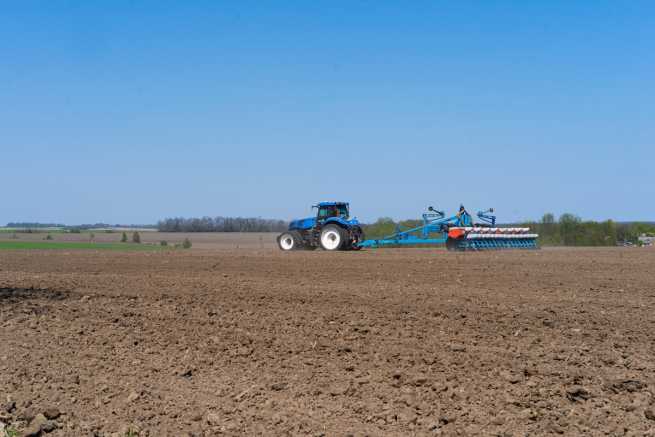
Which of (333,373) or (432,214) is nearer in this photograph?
(333,373)

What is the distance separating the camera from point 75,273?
17.9m

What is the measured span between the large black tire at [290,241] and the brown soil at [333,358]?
1310 cm

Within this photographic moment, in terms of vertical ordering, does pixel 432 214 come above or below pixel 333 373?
above

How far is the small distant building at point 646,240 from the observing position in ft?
123

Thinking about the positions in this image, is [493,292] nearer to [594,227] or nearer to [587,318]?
[587,318]

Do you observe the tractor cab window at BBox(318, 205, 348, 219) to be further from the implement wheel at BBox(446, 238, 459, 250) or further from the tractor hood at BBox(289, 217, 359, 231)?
the implement wheel at BBox(446, 238, 459, 250)

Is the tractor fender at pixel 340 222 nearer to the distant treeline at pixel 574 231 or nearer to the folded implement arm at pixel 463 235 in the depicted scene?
the folded implement arm at pixel 463 235

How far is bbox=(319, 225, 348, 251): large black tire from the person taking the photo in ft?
84.2

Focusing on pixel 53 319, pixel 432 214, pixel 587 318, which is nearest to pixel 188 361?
pixel 53 319

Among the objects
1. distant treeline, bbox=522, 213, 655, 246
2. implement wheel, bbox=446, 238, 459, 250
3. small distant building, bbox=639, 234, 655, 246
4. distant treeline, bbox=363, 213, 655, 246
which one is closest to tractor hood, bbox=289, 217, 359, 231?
implement wheel, bbox=446, 238, 459, 250

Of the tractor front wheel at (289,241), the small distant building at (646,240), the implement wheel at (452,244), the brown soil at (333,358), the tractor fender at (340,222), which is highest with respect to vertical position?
the tractor fender at (340,222)

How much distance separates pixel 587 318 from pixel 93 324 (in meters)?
7.24

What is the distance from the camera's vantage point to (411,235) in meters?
27.9

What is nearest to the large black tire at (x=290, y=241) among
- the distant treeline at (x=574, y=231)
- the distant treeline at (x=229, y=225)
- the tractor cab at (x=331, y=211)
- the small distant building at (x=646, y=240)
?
the tractor cab at (x=331, y=211)
